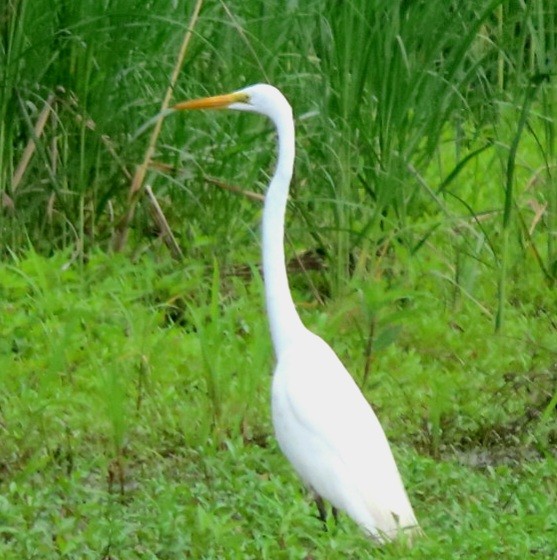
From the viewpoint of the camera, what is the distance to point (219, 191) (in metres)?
5.80

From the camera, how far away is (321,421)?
12.2ft

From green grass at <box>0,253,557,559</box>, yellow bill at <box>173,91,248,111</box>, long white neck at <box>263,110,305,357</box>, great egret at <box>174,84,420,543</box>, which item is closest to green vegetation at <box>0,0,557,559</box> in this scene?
green grass at <box>0,253,557,559</box>

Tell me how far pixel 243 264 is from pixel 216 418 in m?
1.61

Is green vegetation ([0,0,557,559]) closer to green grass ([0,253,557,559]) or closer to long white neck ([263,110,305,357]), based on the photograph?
green grass ([0,253,557,559])

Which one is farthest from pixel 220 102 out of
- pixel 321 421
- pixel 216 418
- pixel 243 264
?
pixel 243 264

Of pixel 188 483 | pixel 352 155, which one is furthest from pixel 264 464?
pixel 352 155

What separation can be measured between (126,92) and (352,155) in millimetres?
850

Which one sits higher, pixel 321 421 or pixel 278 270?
pixel 278 270

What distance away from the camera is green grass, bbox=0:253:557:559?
11.3 ft

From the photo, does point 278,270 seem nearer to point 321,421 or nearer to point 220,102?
point 321,421

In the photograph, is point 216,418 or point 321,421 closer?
point 321,421

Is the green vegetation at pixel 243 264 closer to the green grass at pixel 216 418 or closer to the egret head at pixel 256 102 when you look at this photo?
the green grass at pixel 216 418

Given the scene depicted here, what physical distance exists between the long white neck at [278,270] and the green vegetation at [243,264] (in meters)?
0.32

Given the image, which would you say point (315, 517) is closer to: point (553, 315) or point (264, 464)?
point (264, 464)
